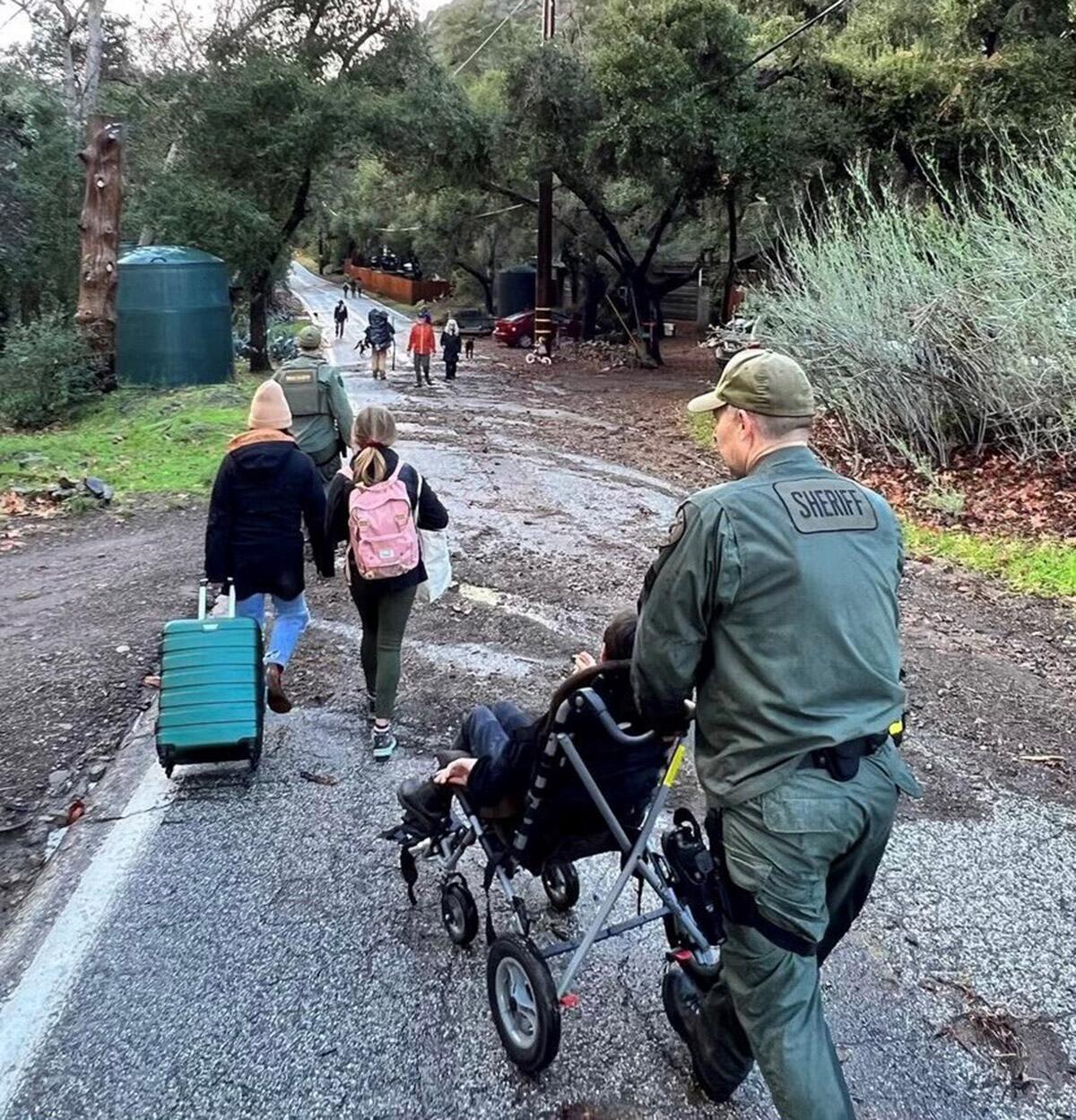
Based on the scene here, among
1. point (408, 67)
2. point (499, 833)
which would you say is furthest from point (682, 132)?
point (499, 833)

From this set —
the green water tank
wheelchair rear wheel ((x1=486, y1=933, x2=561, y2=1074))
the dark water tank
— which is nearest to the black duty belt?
wheelchair rear wheel ((x1=486, y1=933, x2=561, y2=1074))

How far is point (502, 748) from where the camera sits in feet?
10.3

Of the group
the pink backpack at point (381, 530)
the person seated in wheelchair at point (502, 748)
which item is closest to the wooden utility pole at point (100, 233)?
the pink backpack at point (381, 530)

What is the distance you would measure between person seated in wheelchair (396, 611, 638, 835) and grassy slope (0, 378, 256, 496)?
8312 millimetres

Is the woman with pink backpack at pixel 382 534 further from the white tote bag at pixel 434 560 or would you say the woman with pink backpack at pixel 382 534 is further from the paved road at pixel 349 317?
the paved road at pixel 349 317

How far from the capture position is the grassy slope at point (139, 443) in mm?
11438

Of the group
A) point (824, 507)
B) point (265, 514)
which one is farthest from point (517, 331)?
point (824, 507)

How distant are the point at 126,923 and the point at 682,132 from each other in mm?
19768

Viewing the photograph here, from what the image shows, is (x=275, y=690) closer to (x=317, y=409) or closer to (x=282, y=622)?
(x=282, y=622)

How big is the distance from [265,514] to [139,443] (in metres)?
9.50

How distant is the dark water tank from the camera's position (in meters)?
46.2

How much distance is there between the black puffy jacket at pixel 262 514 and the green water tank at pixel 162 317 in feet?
47.0

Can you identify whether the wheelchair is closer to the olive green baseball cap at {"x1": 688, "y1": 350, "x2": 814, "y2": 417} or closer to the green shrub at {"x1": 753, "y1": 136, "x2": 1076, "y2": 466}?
the olive green baseball cap at {"x1": 688, "y1": 350, "x2": 814, "y2": 417}

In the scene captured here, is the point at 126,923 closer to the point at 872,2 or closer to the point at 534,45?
the point at 534,45
